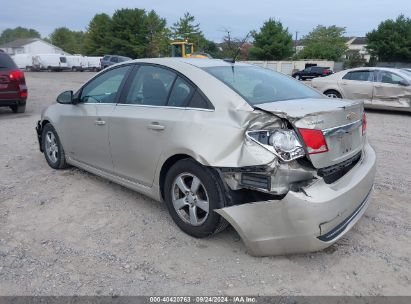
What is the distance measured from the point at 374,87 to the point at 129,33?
59442mm

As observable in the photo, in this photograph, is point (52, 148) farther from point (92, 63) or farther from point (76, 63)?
point (92, 63)

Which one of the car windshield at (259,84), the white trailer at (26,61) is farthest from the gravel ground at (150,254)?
the white trailer at (26,61)

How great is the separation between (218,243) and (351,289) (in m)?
1.16

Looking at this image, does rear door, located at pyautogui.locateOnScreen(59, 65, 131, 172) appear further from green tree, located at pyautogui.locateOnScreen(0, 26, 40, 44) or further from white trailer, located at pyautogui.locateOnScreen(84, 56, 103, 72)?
green tree, located at pyautogui.locateOnScreen(0, 26, 40, 44)

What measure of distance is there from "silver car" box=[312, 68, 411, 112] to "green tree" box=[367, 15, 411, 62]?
43686 millimetres

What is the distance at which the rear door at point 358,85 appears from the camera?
38.9ft

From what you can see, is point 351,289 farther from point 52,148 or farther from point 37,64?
point 37,64

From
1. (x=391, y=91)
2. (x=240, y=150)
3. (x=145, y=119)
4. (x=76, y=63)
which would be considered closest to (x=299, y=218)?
(x=240, y=150)

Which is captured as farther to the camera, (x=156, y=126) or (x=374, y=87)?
(x=374, y=87)

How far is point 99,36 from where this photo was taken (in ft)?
229

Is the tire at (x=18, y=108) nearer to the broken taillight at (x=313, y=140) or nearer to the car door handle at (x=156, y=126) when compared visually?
the car door handle at (x=156, y=126)

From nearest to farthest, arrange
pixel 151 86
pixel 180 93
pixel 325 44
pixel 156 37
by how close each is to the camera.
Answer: pixel 180 93 < pixel 151 86 < pixel 156 37 < pixel 325 44

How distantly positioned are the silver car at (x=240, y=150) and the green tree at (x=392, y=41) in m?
53.2

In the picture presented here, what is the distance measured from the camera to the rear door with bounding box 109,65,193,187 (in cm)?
366
